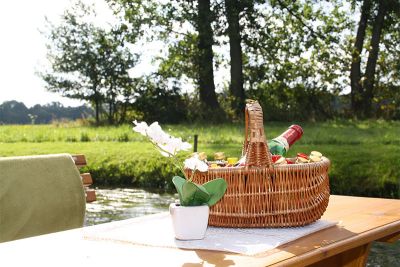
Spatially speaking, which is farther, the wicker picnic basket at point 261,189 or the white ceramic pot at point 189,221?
the wicker picnic basket at point 261,189

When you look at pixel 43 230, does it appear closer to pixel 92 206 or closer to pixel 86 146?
pixel 92 206

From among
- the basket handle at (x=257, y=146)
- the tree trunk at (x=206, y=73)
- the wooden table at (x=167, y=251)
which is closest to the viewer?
the wooden table at (x=167, y=251)

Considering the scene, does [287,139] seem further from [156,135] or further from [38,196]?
[38,196]

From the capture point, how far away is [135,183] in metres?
8.29

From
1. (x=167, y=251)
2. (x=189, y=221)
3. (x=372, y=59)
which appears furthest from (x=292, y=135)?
(x=372, y=59)

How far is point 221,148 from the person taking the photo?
9.11m

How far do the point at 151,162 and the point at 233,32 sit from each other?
18.4 ft

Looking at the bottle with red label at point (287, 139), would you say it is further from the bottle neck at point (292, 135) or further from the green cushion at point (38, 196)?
the green cushion at point (38, 196)

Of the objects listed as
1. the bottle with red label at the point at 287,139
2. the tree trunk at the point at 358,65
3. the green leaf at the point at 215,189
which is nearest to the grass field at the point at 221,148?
the tree trunk at the point at 358,65

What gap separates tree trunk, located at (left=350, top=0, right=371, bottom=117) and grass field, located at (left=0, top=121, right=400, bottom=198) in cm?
135

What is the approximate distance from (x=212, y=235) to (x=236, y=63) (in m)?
11.9

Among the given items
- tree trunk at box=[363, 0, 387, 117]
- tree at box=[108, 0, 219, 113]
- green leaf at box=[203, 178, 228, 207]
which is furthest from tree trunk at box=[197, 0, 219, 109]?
green leaf at box=[203, 178, 228, 207]

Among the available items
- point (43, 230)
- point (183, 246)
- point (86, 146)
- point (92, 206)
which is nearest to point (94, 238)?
point (183, 246)

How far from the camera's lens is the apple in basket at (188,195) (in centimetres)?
196
